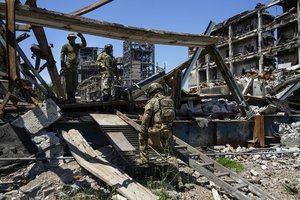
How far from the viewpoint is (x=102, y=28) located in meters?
6.68

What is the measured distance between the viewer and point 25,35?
1037 cm

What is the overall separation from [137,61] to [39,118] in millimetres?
35042

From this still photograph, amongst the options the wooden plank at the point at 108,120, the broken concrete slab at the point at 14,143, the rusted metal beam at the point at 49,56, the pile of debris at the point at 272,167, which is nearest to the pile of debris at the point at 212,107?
the pile of debris at the point at 272,167

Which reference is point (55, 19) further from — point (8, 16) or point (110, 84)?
point (110, 84)

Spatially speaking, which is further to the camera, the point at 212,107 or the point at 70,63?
the point at 212,107

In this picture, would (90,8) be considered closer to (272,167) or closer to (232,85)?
(232,85)

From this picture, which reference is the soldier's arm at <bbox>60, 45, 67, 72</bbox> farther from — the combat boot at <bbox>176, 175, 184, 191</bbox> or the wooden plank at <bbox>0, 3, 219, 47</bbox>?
the combat boot at <bbox>176, 175, 184, 191</bbox>

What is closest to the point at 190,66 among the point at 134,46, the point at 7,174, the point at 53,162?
the point at 53,162

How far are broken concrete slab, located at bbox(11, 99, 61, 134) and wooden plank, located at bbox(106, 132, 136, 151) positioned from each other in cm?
122

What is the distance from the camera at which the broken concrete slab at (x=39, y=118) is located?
230 inches

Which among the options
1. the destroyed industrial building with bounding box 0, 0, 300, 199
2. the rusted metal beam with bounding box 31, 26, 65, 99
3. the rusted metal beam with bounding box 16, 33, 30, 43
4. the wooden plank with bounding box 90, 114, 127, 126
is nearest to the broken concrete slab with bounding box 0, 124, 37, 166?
the destroyed industrial building with bounding box 0, 0, 300, 199

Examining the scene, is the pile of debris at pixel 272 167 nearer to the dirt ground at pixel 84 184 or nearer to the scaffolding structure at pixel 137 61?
the dirt ground at pixel 84 184

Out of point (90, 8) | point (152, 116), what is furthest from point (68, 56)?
point (152, 116)

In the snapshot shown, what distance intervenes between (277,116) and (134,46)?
111 feet
